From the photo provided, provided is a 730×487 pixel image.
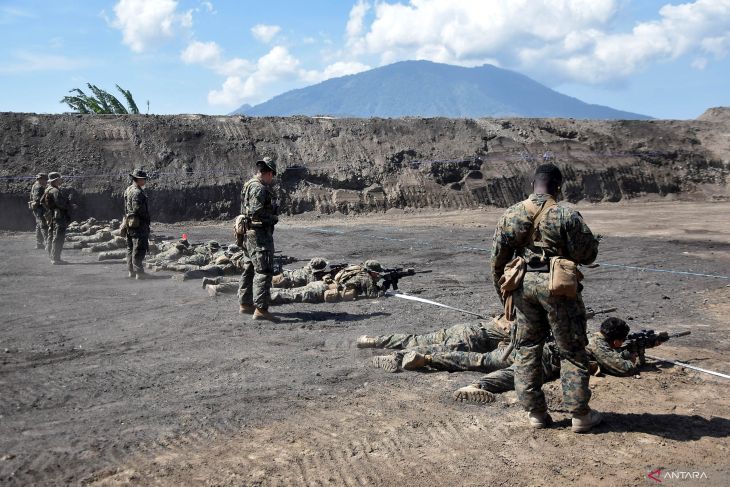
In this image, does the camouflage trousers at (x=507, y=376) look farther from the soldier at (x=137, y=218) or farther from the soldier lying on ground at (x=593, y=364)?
the soldier at (x=137, y=218)

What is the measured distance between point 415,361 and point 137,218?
309 inches

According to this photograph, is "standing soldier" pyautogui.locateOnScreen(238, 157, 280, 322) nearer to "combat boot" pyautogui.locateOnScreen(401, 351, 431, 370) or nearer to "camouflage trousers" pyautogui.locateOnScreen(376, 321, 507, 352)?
"camouflage trousers" pyautogui.locateOnScreen(376, 321, 507, 352)

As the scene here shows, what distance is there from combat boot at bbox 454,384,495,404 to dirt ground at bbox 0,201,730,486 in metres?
0.08

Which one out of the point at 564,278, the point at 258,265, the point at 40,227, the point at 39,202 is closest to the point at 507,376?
the point at 564,278

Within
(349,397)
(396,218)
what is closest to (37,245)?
(396,218)

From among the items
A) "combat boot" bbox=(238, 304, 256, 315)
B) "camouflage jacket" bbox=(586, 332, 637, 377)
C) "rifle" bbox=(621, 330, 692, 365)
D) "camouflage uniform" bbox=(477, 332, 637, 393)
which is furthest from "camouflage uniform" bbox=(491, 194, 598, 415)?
"combat boot" bbox=(238, 304, 256, 315)

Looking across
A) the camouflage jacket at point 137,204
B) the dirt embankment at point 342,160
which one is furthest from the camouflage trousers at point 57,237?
the dirt embankment at point 342,160

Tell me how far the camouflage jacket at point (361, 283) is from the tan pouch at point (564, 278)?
5930 millimetres

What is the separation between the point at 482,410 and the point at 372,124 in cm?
2683

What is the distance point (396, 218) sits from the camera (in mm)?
26219

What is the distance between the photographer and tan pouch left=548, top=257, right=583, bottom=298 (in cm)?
472

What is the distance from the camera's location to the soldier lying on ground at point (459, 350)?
646cm

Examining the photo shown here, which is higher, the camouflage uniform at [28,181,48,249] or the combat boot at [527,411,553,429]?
the camouflage uniform at [28,181,48,249]

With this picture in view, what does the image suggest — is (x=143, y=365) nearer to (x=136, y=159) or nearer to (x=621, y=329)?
(x=621, y=329)
